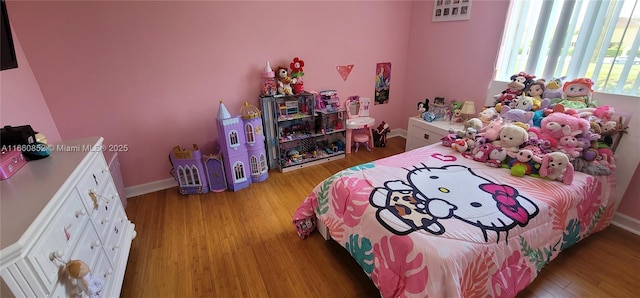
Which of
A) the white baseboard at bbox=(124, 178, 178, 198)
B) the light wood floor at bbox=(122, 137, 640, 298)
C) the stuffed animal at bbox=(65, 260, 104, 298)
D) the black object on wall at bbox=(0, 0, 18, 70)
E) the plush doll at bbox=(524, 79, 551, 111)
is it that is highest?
the black object on wall at bbox=(0, 0, 18, 70)

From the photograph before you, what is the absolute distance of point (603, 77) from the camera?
1949mm

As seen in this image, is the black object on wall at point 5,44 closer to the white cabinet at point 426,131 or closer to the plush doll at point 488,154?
the plush doll at point 488,154

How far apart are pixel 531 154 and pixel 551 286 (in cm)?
79

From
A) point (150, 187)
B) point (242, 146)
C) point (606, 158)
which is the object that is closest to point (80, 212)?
point (242, 146)

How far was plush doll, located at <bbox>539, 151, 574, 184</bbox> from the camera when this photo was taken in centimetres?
161

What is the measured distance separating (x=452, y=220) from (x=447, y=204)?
0.47 ft

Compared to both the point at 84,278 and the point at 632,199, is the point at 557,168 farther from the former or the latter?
the point at 84,278

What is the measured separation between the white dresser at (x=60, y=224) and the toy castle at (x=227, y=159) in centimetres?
80

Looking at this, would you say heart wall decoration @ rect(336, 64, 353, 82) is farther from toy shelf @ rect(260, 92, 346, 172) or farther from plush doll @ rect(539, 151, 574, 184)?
plush doll @ rect(539, 151, 574, 184)

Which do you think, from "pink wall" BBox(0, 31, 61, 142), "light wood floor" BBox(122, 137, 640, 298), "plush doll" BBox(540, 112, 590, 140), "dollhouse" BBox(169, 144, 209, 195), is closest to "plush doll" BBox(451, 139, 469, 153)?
"plush doll" BBox(540, 112, 590, 140)

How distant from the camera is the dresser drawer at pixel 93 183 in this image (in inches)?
49.4

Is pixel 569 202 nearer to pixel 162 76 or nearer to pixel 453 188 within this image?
pixel 453 188

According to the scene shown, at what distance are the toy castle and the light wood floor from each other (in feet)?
0.78

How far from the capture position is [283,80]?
9.14 ft
